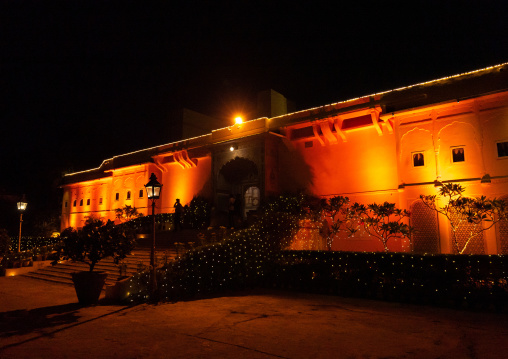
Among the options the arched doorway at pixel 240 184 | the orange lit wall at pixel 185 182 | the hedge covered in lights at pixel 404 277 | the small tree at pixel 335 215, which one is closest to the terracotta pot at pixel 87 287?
the hedge covered in lights at pixel 404 277

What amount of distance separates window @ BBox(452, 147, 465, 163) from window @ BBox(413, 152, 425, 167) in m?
1.03

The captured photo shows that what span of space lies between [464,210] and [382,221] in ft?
10.4

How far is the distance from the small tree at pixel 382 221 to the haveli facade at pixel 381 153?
0.48 meters

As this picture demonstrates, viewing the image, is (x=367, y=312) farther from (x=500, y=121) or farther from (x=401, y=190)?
(x=500, y=121)

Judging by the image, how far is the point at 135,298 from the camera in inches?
364

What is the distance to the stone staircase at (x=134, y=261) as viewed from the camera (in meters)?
12.4

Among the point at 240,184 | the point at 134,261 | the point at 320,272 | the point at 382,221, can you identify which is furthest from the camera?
the point at 240,184

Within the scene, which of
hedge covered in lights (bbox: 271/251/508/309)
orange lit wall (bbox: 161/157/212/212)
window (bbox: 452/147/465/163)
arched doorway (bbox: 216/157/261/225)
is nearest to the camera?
hedge covered in lights (bbox: 271/251/508/309)

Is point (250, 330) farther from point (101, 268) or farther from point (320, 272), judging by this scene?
point (101, 268)

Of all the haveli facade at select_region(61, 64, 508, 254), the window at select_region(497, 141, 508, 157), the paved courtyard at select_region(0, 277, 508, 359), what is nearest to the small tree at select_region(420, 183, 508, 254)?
the haveli facade at select_region(61, 64, 508, 254)

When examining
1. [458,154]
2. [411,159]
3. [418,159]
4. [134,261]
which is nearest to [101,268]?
[134,261]

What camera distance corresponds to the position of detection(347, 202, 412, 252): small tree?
12508 millimetres

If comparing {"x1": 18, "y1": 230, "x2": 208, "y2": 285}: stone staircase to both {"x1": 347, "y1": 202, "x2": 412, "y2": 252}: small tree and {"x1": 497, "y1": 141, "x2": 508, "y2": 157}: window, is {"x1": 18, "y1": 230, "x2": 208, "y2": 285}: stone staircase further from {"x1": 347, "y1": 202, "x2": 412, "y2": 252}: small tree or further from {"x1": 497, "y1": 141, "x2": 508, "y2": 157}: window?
{"x1": 497, "y1": 141, "x2": 508, "y2": 157}: window

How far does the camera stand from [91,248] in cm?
872
